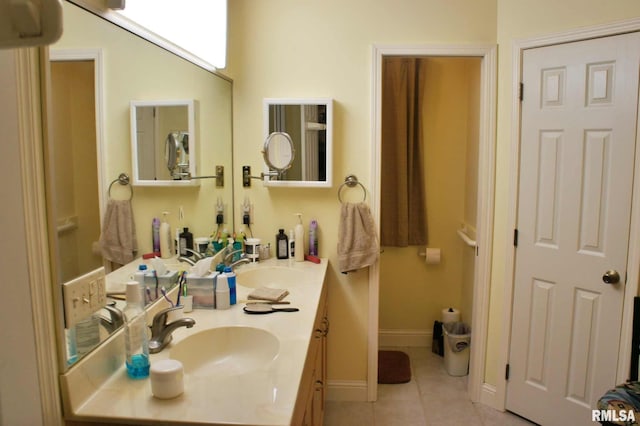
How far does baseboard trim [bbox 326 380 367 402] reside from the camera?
2912mm

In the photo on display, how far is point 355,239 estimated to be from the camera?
270cm

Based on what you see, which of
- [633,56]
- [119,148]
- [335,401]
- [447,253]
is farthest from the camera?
[447,253]

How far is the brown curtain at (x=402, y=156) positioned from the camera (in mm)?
3438

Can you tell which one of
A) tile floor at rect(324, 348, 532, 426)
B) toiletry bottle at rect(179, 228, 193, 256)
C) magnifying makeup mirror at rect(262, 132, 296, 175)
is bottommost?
tile floor at rect(324, 348, 532, 426)

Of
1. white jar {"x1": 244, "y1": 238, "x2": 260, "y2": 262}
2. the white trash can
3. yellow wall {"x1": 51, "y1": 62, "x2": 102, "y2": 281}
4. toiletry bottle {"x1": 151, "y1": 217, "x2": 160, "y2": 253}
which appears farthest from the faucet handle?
the white trash can

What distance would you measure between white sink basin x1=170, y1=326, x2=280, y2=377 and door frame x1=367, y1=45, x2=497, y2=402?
124 cm

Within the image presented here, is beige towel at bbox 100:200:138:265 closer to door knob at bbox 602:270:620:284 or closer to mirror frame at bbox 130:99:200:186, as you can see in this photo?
mirror frame at bbox 130:99:200:186

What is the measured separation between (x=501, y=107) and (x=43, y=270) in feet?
7.77

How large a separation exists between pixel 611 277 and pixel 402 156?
164cm

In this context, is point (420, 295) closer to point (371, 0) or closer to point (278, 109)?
point (278, 109)

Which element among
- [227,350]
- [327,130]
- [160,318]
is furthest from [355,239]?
[160,318]

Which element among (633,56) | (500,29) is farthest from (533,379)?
(500,29)

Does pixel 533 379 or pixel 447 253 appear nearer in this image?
pixel 533 379

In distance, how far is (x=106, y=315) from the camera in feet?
4.63
